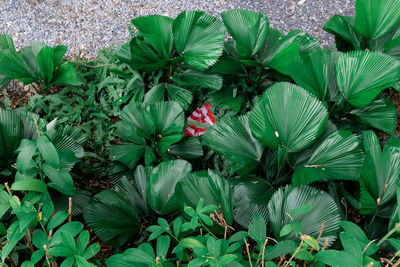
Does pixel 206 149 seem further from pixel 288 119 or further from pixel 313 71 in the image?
pixel 313 71

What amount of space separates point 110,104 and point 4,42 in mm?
607

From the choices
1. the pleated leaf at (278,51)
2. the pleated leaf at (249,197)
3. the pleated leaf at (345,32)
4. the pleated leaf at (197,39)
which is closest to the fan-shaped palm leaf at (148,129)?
the pleated leaf at (197,39)

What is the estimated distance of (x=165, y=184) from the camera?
4.86 ft

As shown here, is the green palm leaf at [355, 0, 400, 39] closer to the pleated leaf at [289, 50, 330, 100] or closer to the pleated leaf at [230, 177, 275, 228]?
the pleated leaf at [289, 50, 330, 100]

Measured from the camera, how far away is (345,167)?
142 centimetres

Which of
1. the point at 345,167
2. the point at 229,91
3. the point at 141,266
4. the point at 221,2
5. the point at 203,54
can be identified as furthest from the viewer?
the point at 221,2

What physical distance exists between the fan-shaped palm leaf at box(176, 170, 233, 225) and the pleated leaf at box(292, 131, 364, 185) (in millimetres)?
281

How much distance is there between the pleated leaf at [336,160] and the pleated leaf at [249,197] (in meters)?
0.14

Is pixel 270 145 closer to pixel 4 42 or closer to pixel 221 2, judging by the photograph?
pixel 221 2

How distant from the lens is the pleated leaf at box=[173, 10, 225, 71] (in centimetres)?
174

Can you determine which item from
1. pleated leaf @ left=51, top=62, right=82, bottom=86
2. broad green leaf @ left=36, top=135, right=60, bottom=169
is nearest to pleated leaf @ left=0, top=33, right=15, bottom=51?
pleated leaf @ left=51, top=62, right=82, bottom=86

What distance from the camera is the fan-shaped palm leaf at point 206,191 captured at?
134 cm

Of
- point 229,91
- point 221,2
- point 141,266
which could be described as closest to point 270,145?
point 229,91

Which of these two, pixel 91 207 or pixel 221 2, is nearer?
pixel 91 207
